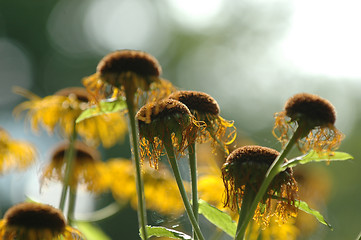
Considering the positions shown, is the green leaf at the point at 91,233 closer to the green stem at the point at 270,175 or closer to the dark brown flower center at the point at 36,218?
the dark brown flower center at the point at 36,218

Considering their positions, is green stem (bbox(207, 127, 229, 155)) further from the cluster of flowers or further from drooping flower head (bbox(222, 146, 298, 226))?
drooping flower head (bbox(222, 146, 298, 226))

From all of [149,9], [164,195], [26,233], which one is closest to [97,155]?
[164,195]

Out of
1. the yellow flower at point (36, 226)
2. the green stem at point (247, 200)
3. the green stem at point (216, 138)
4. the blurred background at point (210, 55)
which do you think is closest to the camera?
the green stem at point (247, 200)

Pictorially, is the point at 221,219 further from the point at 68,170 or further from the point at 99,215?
the point at 99,215

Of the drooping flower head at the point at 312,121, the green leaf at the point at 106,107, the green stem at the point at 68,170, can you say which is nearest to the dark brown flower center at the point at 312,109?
the drooping flower head at the point at 312,121

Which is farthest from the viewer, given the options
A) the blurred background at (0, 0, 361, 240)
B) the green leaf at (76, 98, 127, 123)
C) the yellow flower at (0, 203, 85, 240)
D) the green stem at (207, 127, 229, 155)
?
the blurred background at (0, 0, 361, 240)

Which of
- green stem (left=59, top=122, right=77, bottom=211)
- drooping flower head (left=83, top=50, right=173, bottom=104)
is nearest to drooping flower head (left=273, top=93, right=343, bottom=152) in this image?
drooping flower head (left=83, top=50, right=173, bottom=104)

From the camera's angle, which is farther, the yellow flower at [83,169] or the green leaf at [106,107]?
the yellow flower at [83,169]

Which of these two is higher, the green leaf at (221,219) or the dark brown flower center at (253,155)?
the dark brown flower center at (253,155)
